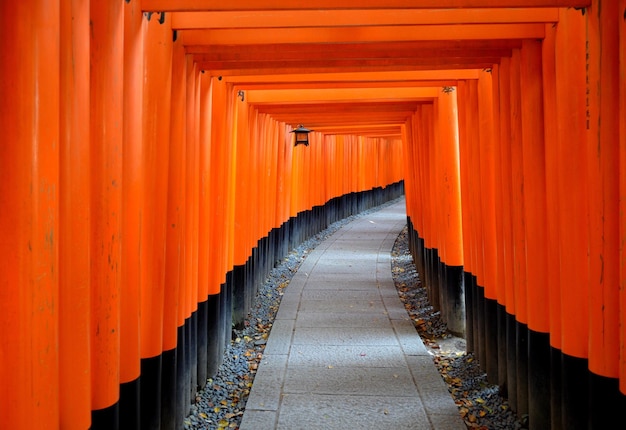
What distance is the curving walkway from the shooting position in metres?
5.06

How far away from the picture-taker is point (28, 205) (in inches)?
84.2

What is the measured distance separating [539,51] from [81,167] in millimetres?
3322

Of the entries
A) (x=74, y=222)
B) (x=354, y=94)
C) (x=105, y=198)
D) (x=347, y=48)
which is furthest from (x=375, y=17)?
(x=354, y=94)

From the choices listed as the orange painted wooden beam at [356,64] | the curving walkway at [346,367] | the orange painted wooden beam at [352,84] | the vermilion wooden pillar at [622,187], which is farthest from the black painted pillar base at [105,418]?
the orange painted wooden beam at [352,84]

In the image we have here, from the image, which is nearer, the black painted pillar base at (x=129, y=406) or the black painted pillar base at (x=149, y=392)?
the black painted pillar base at (x=129, y=406)

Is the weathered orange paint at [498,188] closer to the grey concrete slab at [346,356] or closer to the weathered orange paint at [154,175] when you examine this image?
the grey concrete slab at [346,356]

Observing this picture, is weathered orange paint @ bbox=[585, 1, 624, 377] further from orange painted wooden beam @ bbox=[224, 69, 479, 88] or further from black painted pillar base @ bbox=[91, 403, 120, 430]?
orange painted wooden beam @ bbox=[224, 69, 479, 88]

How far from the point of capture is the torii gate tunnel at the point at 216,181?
2.20 m

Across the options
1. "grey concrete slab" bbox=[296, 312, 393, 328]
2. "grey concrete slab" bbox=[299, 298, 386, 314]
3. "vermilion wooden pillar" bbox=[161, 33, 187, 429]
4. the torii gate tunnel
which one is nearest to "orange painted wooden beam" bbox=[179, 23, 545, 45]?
the torii gate tunnel

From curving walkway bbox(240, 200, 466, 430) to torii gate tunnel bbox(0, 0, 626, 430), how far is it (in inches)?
25.5

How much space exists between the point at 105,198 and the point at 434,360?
4.81m

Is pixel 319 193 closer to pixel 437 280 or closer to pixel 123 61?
pixel 437 280

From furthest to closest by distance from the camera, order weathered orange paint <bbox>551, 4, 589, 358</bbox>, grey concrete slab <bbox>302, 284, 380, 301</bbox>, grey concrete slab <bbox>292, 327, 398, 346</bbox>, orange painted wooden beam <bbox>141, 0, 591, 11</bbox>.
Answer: grey concrete slab <bbox>302, 284, 380, 301</bbox> → grey concrete slab <bbox>292, 327, 398, 346</bbox> → weathered orange paint <bbox>551, 4, 589, 358</bbox> → orange painted wooden beam <bbox>141, 0, 591, 11</bbox>

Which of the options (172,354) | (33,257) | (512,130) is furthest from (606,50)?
(172,354)
